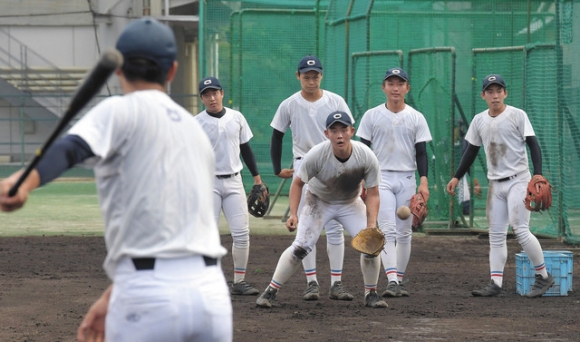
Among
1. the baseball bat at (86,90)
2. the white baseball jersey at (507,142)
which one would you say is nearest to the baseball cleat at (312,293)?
the white baseball jersey at (507,142)

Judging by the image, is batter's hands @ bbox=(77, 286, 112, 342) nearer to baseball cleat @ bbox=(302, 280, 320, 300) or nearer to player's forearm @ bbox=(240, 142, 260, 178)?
baseball cleat @ bbox=(302, 280, 320, 300)

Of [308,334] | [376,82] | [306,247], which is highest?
[376,82]

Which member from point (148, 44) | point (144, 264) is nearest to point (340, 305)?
point (144, 264)

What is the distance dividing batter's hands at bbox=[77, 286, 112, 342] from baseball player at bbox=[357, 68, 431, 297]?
6.01 m

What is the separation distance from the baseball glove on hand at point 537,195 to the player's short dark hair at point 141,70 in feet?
21.0

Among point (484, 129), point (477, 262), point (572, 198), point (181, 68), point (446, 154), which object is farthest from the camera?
point (181, 68)

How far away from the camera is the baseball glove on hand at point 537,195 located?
9.56m

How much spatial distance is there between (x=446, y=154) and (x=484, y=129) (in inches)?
233

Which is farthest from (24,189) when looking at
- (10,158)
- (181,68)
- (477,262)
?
(181,68)

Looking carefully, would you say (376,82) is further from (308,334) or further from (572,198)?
(308,334)

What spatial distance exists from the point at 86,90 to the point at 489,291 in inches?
279

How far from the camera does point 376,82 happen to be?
51.3ft

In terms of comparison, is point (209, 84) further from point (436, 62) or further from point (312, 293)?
point (436, 62)

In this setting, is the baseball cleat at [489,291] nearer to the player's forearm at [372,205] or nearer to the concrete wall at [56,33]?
the player's forearm at [372,205]
